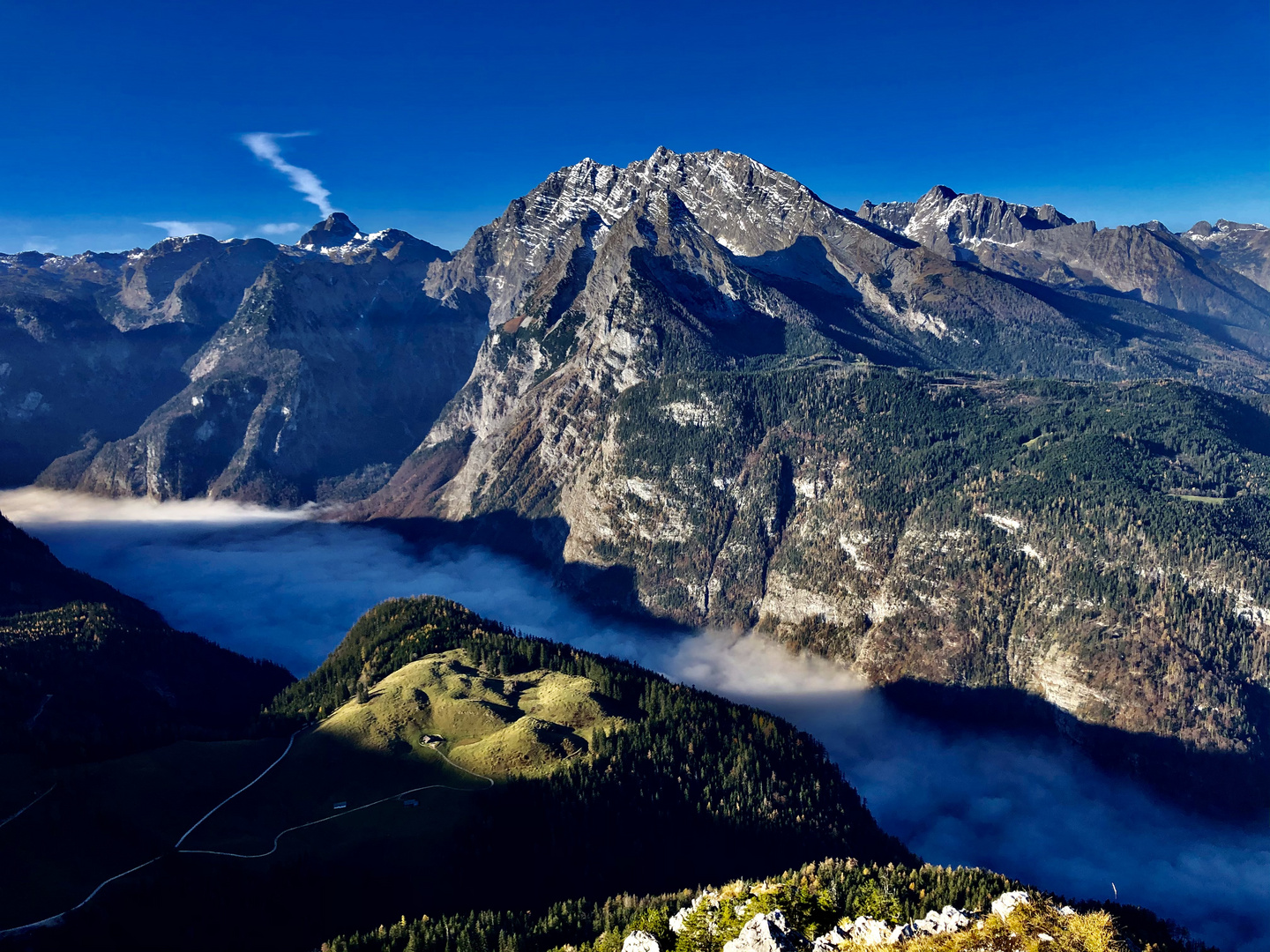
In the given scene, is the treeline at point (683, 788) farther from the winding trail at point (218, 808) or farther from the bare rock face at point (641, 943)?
the bare rock face at point (641, 943)

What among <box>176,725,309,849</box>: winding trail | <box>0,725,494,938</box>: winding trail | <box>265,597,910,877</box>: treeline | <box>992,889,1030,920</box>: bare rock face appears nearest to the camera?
<box>992,889,1030,920</box>: bare rock face

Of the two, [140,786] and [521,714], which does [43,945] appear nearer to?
[140,786]

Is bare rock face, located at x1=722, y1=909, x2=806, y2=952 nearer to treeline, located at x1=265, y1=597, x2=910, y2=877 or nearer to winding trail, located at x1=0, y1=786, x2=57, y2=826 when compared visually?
Result: treeline, located at x1=265, y1=597, x2=910, y2=877

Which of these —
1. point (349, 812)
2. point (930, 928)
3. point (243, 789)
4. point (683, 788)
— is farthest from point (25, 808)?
point (930, 928)

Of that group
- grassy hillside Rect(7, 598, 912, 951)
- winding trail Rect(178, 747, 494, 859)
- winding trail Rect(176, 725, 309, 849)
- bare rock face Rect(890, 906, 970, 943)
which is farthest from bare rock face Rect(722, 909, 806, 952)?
winding trail Rect(176, 725, 309, 849)

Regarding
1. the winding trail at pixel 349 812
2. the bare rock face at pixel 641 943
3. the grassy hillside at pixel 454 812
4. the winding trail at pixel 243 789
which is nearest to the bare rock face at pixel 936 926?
the bare rock face at pixel 641 943

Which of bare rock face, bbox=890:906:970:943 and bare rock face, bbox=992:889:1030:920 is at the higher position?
bare rock face, bbox=992:889:1030:920

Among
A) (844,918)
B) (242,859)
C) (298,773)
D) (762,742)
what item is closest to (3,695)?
(298,773)
